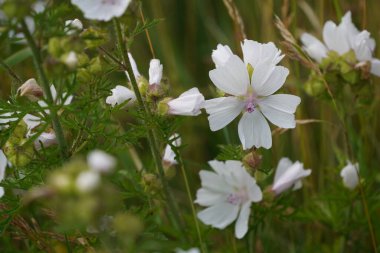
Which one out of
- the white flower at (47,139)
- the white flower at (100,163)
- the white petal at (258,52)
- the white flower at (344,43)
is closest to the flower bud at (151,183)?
the white flower at (47,139)

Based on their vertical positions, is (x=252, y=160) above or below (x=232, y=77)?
below

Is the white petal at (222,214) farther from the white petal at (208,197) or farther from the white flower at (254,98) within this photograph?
the white flower at (254,98)

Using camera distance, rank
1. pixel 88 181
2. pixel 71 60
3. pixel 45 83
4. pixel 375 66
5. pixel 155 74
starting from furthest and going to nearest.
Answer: pixel 375 66 < pixel 155 74 < pixel 45 83 < pixel 71 60 < pixel 88 181

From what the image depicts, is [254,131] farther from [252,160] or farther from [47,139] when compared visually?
[47,139]

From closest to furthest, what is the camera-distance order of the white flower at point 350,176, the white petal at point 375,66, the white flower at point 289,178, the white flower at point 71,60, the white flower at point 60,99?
1. the white flower at point 71,60
2. the white flower at point 60,99
3. the white flower at point 289,178
4. the white flower at point 350,176
5. the white petal at point 375,66

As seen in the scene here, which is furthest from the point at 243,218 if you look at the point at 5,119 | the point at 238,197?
the point at 5,119

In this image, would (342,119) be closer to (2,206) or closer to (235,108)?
(235,108)

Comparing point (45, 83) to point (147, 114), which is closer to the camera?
point (45, 83)
